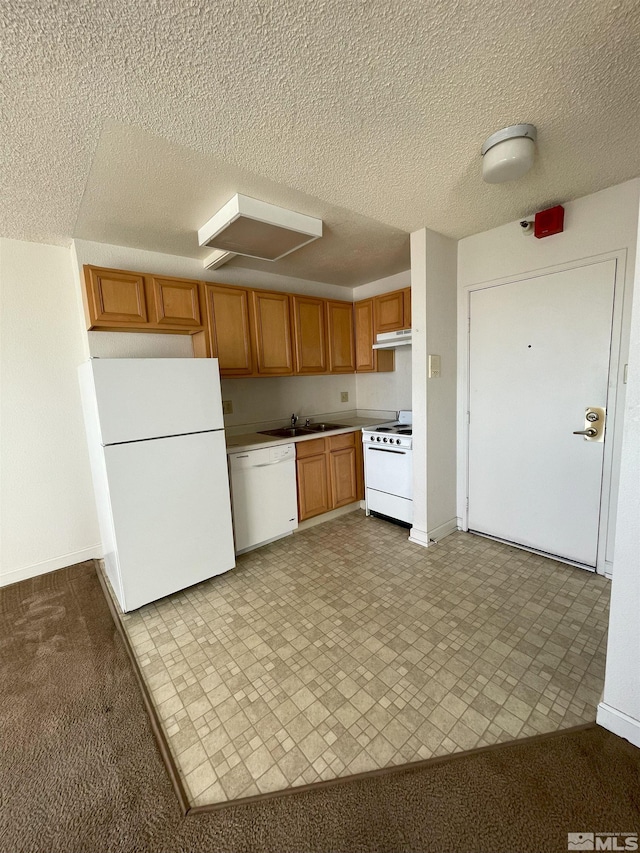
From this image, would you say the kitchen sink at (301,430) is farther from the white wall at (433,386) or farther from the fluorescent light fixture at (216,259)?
the fluorescent light fixture at (216,259)

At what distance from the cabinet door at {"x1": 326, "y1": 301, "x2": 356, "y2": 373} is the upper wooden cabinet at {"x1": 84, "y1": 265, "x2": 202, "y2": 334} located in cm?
140

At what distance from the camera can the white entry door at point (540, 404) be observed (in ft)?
7.43

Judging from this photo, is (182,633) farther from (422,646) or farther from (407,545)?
(407,545)

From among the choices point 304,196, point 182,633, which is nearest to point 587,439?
point 304,196

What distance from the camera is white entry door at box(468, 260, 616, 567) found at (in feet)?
7.43

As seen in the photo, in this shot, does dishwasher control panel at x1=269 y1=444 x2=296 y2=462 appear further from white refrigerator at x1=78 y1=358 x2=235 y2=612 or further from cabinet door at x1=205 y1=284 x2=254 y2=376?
cabinet door at x1=205 y1=284 x2=254 y2=376

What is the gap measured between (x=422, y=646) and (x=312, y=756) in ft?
2.48

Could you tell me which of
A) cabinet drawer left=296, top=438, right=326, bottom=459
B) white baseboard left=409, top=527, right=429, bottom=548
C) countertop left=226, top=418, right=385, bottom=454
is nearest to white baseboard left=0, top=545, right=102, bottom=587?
countertop left=226, top=418, right=385, bottom=454

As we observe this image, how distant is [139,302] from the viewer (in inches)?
97.8

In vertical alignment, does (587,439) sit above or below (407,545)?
above

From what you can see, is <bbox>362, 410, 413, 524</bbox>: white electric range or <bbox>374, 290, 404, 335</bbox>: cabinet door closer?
<bbox>362, 410, 413, 524</bbox>: white electric range

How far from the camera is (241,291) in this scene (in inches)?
117

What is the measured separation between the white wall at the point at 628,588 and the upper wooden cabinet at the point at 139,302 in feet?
8.67

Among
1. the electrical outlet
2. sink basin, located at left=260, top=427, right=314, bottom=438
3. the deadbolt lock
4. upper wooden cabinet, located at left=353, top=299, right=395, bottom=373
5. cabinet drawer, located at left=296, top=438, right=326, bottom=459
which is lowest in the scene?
cabinet drawer, located at left=296, top=438, right=326, bottom=459
